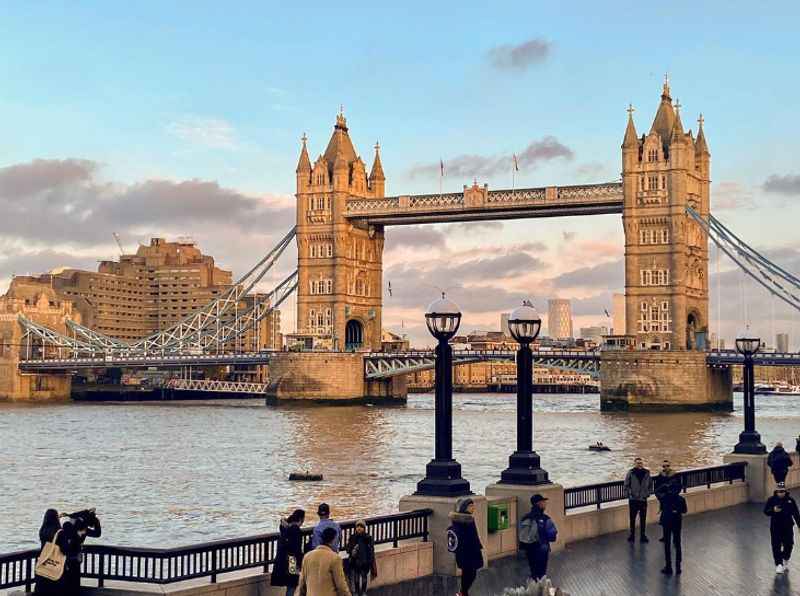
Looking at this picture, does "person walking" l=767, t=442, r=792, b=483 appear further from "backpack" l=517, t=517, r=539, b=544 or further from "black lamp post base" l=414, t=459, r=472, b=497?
"backpack" l=517, t=517, r=539, b=544

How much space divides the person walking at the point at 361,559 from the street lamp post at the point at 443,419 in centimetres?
292

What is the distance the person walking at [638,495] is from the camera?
70.0 feet

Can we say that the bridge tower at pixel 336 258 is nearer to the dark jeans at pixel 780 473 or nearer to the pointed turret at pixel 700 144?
the pointed turret at pixel 700 144

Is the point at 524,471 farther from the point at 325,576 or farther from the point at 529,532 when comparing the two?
the point at 325,576

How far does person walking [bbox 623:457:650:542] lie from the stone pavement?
29 centimetres

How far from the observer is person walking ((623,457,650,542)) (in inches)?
840

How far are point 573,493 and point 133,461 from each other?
126 feet

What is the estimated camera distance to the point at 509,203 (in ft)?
356

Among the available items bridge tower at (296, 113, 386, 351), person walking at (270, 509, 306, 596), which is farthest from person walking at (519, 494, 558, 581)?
bridge tower at (296, 113, 386, 351)

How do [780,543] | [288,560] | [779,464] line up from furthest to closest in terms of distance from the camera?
[779,464] < [780,543] < [288,560]

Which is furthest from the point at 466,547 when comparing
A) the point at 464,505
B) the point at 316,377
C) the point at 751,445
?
the point at 316,377

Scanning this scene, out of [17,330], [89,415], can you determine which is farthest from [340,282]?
[17,330]

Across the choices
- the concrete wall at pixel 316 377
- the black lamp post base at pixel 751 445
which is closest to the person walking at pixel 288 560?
the black lamp post base at pixel 751 445

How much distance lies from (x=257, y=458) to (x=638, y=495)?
38.2 metres
